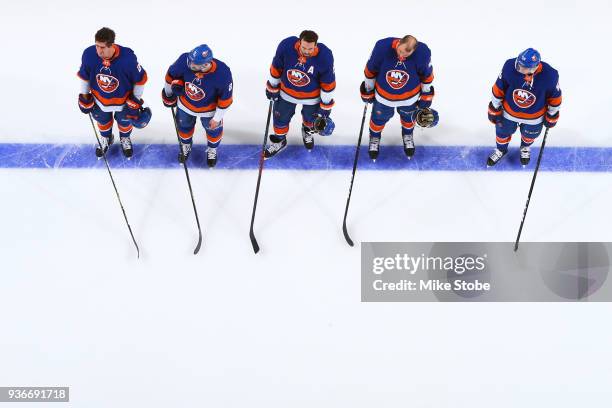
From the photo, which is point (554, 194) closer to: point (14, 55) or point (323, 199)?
point (323, 199)

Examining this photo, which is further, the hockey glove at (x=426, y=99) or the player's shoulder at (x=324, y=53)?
the hockey glove at (x=426, y=99)

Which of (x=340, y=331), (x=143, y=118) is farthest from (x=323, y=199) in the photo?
(x=143, y=118)

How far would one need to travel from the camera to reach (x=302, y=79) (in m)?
3.96

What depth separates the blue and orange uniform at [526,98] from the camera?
3.81 m

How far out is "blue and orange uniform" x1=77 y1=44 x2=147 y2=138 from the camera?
12.5 ft

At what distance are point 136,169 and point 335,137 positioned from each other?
140cm

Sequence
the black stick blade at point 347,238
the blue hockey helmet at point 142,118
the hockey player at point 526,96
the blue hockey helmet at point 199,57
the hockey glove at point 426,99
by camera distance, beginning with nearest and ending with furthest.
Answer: the blue hockey helmet at point 199,57
the hockey player at point 526,96
the hockey glove at point 426,99
the blue hockey helmet at point 142,118
the black stick blade at point 347,238

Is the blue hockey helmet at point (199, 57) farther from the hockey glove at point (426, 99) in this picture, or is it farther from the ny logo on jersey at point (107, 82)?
the hockey glove at point (426, 99)

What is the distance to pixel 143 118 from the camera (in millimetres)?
4195

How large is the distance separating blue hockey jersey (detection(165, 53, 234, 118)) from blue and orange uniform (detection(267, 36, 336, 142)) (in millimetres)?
312

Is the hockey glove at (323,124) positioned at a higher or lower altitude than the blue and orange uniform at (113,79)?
lower

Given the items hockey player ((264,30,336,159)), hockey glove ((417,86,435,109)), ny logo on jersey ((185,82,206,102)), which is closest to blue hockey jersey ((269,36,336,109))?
hockey player ((264,30,336,159))

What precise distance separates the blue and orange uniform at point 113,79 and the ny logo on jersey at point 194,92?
0.87 feet

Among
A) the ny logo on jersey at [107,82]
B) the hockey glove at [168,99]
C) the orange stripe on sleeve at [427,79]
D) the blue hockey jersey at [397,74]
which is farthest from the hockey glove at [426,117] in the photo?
the ny logo on jersey at [107,82]
